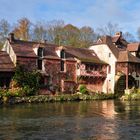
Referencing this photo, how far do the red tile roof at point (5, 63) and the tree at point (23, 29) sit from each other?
83.0ft

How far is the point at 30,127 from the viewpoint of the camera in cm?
2475

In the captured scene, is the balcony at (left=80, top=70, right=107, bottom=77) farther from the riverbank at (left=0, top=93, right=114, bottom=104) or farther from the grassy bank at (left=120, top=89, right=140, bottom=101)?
the grassy bank at (left=120, top=89, right=140, bottom=101)

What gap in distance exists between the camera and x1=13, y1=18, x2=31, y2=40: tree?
7600 centimetres

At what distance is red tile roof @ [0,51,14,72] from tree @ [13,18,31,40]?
83.0ft

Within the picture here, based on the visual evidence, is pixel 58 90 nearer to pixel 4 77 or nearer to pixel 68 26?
pixel 4 77

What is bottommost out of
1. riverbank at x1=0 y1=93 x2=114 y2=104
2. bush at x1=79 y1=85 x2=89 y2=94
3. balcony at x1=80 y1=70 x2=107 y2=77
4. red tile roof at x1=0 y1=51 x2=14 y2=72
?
riverbank at x1=0 y1=93 x2=114 y2=104


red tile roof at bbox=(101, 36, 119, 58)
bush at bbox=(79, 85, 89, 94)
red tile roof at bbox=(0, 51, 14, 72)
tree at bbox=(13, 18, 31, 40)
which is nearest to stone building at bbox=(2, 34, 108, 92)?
red tile roof at bbox=(0, 51, 14, 72)

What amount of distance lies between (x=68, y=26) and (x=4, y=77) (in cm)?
4073

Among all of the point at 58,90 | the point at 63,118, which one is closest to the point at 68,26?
the point at 58,90

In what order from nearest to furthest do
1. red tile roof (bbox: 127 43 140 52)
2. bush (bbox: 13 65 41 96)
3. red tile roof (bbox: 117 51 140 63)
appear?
bush (bbox: 13 65 41 96), red tile roof (bbox: 117 51 140 63), red tile roof (bbox: 127 43 140 52)

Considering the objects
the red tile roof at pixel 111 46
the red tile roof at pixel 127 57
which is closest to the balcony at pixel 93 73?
the red tile roof at pixel 127 57

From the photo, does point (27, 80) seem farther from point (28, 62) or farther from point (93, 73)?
point (93, 73)

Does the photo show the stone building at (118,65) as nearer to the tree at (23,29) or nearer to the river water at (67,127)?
the tree at (23,29)

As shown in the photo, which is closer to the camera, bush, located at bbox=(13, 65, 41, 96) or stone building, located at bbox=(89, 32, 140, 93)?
bush, located at bbox=(13, 65, 41, 96)
